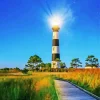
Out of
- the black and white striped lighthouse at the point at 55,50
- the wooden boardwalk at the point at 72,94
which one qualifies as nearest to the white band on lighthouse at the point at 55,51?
the black and white striped lighthouse at the point at 55,50

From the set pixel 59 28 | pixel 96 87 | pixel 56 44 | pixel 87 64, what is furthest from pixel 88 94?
pixel 87 64

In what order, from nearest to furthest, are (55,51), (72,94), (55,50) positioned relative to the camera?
(72,94)
(55,51)
(55,50)

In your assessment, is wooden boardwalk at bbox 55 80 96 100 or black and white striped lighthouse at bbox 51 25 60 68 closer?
wooden boardwalk at bbox 55 80 96 100

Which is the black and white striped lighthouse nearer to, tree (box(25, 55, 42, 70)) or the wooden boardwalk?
tree (box(25, 55, 42, 70))

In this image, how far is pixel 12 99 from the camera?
9.83 metres

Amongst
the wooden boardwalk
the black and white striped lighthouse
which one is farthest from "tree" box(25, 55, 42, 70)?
the wooden boardwalk

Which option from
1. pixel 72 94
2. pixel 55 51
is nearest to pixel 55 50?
pixel 55 51

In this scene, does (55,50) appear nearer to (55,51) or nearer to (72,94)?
(55,51)

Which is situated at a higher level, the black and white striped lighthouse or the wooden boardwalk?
the black and white striped lighthouse

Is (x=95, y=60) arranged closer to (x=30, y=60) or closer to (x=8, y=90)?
(x=30, y=60)

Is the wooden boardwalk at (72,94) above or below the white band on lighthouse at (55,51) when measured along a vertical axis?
below

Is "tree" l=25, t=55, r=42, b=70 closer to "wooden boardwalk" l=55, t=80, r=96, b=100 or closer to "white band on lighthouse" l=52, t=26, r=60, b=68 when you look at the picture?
"white band on lighthouse" l=52, t=26, r=60, b=68

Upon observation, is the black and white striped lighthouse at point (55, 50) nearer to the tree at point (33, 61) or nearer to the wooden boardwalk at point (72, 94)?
the tree at point (33, 61)

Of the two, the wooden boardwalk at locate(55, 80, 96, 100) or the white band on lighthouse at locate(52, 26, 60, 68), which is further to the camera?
the white band on lighthouse at locate(52, 26, 60, 68)
